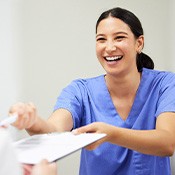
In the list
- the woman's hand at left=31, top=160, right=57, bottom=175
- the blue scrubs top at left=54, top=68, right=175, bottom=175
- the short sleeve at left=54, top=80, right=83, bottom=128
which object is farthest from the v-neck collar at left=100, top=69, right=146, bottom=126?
the woman's hand at left=31, top=160, right=57, bottom=175

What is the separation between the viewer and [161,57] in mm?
1597

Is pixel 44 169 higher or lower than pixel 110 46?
lower

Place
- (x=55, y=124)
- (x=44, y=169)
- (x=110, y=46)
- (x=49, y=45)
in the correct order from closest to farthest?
1. (x=44, y=169)
2. (x=55, y=124)
3. (x=110, y=46)
4. (x=49, y=45)

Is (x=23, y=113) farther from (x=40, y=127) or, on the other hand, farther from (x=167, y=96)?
(x=167, y=96)

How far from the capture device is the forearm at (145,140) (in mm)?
828

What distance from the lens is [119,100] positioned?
1181 millimetres

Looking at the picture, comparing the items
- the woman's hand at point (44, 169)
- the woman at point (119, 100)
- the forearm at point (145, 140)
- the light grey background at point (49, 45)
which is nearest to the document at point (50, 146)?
the woman's hand at point (44, 169)

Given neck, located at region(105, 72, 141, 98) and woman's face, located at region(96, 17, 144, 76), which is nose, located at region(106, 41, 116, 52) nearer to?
woman's face, located at region(96, 17, 144, 76)

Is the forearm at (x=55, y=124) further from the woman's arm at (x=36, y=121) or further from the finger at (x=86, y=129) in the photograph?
the finger at (x=86, y=129)

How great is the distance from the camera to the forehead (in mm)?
1097

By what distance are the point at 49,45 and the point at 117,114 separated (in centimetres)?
53

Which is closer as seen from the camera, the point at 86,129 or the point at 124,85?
the point at 86,129

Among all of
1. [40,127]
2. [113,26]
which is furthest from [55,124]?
[113,26]

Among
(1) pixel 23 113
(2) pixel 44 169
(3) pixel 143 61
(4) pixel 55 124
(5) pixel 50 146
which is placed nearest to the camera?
(2) pixel 44 169
